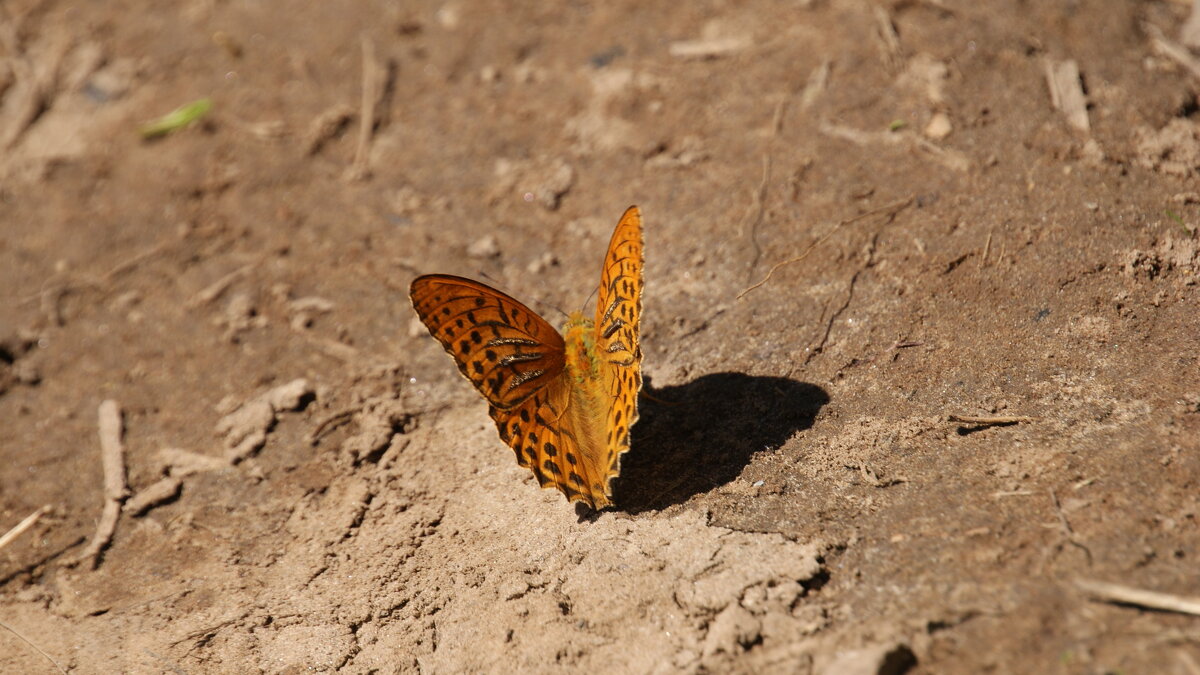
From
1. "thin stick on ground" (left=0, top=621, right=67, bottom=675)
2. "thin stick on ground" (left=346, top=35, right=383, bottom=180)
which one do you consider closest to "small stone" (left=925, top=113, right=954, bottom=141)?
"thin stick on ground" (left=346, top=35, right=383, bottom=180)

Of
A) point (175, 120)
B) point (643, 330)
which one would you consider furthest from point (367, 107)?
point (643, 330)

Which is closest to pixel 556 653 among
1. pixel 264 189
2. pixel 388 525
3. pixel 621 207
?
pixel 388 525

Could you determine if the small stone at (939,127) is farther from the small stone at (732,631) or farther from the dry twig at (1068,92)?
the small stone at (732,631)

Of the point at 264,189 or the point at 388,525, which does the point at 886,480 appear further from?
the point at 264,189

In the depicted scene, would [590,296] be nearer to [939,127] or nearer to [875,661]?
[939,127]

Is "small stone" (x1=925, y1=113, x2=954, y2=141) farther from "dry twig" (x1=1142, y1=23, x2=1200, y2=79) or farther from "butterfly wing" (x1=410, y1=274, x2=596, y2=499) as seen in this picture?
"butterfly wing" (x1=410, y1=274, x2=596, y2=499)
